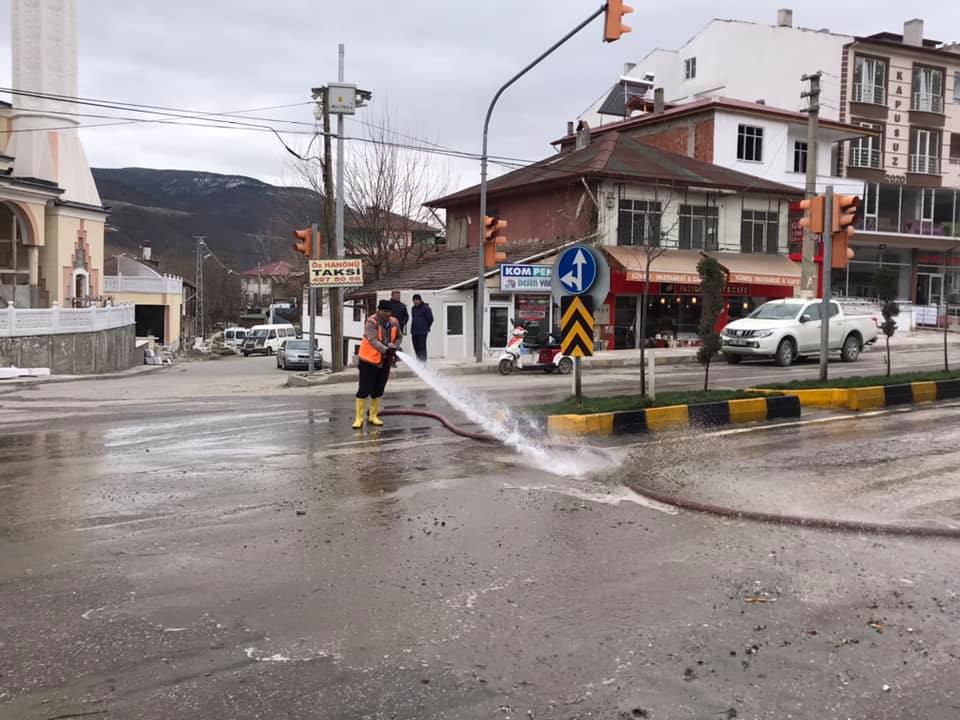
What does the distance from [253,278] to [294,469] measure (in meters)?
125

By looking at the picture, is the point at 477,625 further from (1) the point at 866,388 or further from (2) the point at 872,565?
(1) the point at 866,388

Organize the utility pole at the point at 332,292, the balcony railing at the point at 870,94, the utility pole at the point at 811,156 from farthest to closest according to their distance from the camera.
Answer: the balcony railing at the point at 870,94 < the utility pole at the point at 811,156 < the utility pole at the point at 332,292

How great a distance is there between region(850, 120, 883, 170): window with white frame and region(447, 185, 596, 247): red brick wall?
19744mm

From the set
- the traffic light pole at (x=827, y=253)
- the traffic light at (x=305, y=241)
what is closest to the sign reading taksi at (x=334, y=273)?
the traffic light at (x=305, y=241)

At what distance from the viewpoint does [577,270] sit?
1127cm

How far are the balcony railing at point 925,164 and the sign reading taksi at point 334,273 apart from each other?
121 feet

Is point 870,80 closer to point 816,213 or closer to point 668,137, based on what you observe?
point 668,137

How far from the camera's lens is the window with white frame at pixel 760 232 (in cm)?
3331

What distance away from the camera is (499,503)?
7137mm

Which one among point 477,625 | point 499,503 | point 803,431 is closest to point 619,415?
point 803,431

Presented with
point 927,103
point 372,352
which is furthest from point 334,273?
point 927,103

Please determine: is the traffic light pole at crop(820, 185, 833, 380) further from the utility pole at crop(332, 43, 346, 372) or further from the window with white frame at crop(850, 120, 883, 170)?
the window with white frame at crop(850, 120, 883, 170)

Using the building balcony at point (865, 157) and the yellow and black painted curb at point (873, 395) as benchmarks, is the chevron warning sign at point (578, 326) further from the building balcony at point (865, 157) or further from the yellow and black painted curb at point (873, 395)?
the building balcony at point (865, 157)

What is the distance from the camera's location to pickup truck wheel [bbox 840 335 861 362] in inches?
915
